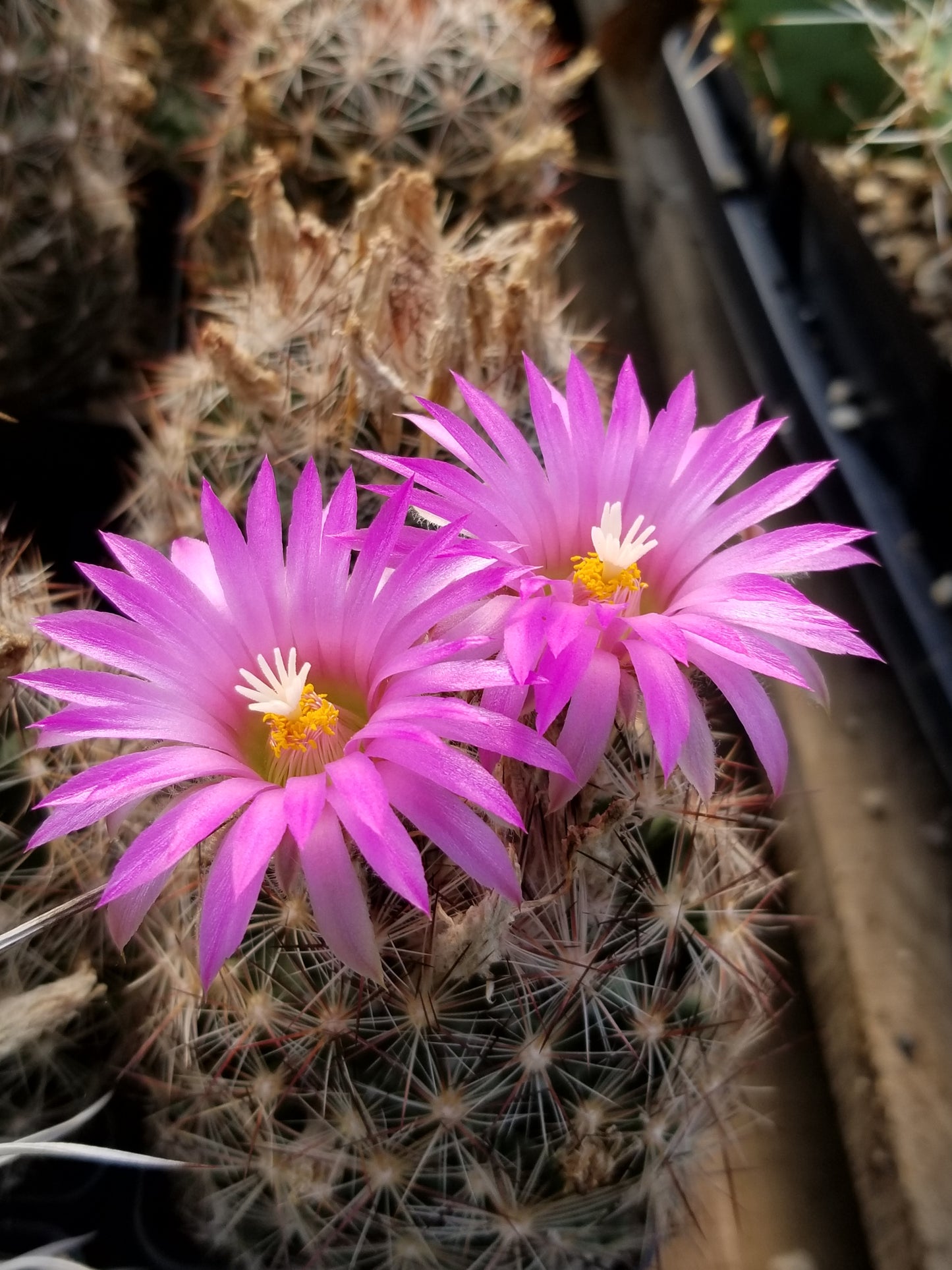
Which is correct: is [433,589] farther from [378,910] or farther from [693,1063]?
[693,1063]

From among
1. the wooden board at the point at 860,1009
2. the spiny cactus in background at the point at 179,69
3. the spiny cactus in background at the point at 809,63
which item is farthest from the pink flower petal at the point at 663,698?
the spiny cactus in background at the point at 179,69

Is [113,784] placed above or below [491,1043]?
above

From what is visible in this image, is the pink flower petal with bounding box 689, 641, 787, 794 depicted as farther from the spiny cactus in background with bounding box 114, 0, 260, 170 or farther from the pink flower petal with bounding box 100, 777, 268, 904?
the spiny cactus in background with bounding box 114, 0, 260, 170

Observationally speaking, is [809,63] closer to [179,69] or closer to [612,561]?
[179,69]

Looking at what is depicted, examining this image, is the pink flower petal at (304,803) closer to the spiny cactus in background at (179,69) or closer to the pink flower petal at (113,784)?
the pink flower petal at (113,784)

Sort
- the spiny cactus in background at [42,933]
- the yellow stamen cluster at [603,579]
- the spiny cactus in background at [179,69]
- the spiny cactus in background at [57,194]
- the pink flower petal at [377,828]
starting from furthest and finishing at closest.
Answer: the spiny cactus in background at [179,69] → the spiny cactus in background at [57,194] → the spiny cactus in background at [42,933] → the yellow stamen cluster at [603,579] → the pink flower petal at [377,828]

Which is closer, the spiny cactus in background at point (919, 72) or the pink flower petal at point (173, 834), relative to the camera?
the pink flower petal at point (173, 834)

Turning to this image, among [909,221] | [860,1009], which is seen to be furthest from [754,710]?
[909,221]

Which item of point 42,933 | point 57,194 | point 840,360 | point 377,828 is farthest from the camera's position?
point 840,360
